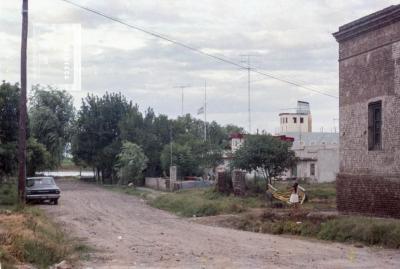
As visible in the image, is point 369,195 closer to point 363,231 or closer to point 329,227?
point 329,227

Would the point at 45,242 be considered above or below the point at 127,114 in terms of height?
below

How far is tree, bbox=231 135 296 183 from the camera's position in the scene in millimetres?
39312

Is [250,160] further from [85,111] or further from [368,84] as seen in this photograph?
[85,111]

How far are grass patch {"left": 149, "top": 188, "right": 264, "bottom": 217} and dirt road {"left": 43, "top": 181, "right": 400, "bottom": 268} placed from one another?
4.32 meters

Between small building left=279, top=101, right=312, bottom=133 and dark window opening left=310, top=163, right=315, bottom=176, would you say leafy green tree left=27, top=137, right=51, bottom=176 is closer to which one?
dark window opening left=310, top=163, right=315, bottom=176

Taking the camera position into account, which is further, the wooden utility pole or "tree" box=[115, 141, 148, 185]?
"tree" box=[115, 141, 148, 185]

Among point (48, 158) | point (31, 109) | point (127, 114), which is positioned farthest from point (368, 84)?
point (31, 109)

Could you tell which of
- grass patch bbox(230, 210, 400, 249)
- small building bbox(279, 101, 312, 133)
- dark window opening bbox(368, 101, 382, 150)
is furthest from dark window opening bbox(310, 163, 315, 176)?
dark window opening bbox(368, 101, 382, 150)

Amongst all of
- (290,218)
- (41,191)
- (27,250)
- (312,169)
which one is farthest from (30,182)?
(312,169)

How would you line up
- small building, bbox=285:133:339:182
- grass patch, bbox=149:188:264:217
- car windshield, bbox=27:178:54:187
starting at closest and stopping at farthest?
grass patch, bbox=149:188:264:217 → car windshield, bbox=27:178:54:187 → small building, bbox=285:133:339:182

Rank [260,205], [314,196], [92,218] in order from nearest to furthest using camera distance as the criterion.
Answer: [92,218] < [260,205] < [314,196]

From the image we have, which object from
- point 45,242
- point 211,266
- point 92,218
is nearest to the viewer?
point 211,266

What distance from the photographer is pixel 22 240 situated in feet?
47.3

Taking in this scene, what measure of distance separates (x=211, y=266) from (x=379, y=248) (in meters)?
6.44
